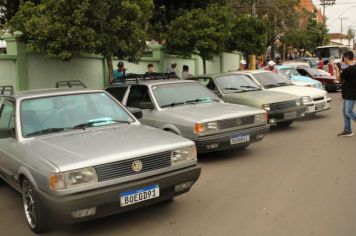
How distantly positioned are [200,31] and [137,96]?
9166 mm

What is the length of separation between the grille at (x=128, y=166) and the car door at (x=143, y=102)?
3396 millimetres

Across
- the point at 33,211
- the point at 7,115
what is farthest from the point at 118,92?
the point at 33,211

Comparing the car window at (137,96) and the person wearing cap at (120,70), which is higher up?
the person wearing cap at (120,70)

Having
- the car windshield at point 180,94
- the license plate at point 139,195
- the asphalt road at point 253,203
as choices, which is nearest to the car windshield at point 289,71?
the car windshield at point 180,94

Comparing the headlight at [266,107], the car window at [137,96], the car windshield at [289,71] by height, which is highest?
the car windshield at [289,71]

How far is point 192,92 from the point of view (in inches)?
346

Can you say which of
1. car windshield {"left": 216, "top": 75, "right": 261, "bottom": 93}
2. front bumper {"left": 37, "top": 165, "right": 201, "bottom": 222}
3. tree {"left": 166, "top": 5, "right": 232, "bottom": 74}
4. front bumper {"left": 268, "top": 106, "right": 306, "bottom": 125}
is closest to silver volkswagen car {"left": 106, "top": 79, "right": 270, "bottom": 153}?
front bumper {"left": 268, "top": 106, "right": 306, "bottom": 125}

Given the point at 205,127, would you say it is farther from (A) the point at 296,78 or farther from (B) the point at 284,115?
A: (A) the point at 296,78

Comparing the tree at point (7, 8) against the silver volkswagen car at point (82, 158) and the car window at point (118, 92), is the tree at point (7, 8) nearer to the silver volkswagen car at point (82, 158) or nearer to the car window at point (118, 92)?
the car window at point (118, 92)

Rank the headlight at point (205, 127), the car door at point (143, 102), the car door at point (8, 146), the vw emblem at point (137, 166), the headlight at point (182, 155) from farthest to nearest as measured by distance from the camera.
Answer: the car door at point (143, 102), the headlight at point (205, 127), the car door at point (8, 146), the headlight at point (182, 155), the vw emblem at point (137, 166)

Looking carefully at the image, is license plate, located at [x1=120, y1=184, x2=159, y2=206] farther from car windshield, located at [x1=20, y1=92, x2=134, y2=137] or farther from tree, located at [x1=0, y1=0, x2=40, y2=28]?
tree, located at [x1=0, y1=0, x2=40, y2=28]

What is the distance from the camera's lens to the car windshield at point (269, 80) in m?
12.4

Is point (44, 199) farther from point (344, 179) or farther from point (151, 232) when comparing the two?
point (344, 179)

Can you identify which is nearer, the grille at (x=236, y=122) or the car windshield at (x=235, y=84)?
the grille at (x=236, y=122)
